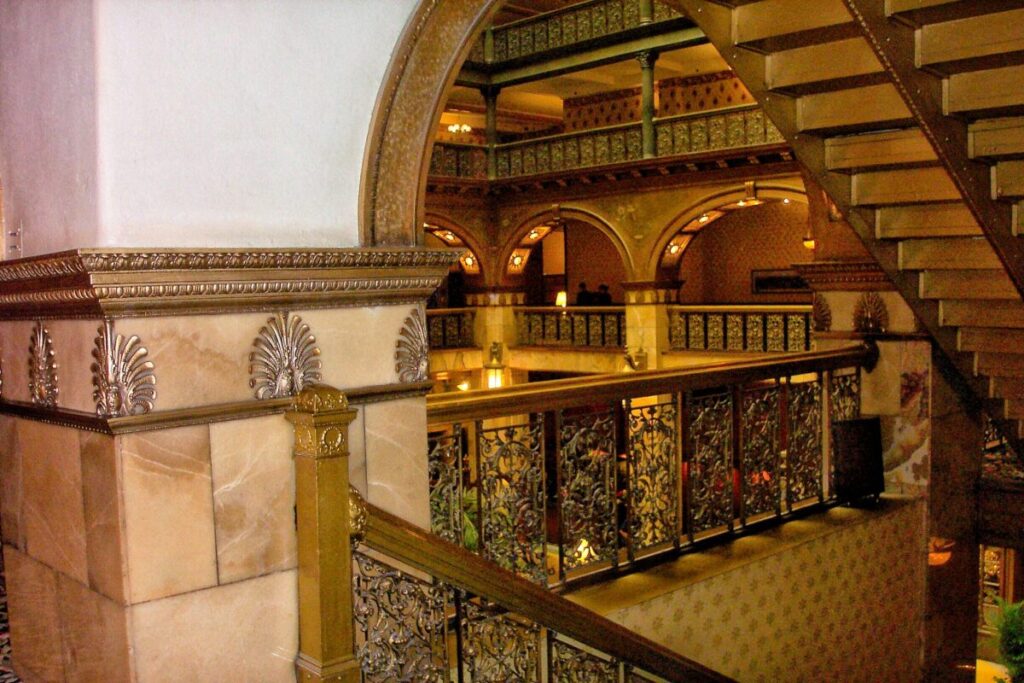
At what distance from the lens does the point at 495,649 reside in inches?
127

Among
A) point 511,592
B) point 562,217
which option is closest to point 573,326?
point 562,217

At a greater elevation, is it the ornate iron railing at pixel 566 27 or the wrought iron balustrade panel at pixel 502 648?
the ornate iron railing at pixel 566 27

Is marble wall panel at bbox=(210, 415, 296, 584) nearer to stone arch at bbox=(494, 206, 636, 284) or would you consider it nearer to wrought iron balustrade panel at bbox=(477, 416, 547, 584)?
wrought iron balustrade panel at bbox=(477, 416, 547, 584)

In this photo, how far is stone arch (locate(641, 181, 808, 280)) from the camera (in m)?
14.2

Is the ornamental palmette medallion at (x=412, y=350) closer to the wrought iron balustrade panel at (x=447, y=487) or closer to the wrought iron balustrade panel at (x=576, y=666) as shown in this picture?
the wrought iron balustrade panel at (x=447, y=487)

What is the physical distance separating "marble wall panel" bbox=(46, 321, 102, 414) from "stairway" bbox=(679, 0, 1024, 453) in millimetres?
2915

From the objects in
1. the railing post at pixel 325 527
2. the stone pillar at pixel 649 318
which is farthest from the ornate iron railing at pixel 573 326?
the railing post at pixel 325 527

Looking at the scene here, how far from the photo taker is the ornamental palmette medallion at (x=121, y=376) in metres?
2.20

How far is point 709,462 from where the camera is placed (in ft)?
15.3

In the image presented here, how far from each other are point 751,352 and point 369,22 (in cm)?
1419

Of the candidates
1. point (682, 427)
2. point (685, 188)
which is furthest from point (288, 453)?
point (685, 188)

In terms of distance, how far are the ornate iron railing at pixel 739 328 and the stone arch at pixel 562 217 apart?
1.22 meters

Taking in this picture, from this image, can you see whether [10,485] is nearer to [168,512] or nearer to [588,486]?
[168,512]

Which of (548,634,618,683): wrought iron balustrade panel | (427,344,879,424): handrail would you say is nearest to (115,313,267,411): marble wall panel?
(427,344,879,424): handrail
